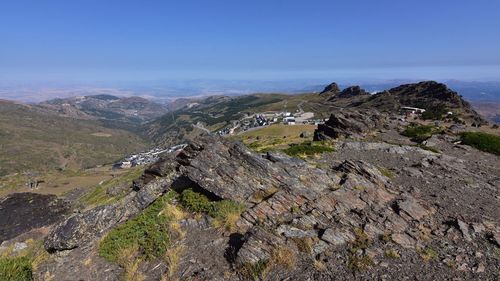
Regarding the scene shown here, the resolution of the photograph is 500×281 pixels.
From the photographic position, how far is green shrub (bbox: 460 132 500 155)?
1374 inches

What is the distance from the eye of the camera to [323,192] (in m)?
17.8

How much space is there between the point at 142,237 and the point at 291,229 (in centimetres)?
573

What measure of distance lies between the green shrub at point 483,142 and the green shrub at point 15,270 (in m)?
37.4

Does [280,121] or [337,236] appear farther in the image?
[280,121]

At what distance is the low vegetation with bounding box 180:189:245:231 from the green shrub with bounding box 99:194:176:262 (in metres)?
1.36

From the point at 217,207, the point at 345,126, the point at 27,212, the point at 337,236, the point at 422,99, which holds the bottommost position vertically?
the point at 27,212

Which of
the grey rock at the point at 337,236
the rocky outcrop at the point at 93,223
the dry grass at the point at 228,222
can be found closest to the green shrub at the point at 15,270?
the rocky outcrop at the point at 93,223

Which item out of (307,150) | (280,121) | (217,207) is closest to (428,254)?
(217,207)

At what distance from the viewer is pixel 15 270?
12.3 meters

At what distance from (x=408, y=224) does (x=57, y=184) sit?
230 feet

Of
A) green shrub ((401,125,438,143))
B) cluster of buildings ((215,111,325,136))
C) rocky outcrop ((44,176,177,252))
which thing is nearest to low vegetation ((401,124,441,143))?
green shrub ((401,125,438,143))

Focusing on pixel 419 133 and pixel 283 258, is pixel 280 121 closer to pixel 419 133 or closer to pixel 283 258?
pixel 419 133

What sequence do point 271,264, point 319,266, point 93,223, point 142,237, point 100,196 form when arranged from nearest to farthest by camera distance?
point 319,266
point 271,264
point 142,237
point 93,223
point 100,196

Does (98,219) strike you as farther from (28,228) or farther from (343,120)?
(343,120)
